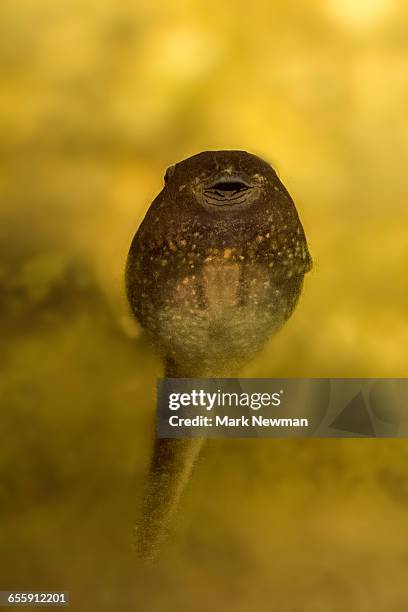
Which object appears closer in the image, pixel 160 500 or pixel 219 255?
pixel 219 255

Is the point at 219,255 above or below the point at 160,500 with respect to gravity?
above

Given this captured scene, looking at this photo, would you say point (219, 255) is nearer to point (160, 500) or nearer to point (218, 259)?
point (218, 259)

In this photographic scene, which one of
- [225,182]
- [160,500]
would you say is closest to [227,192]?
[225,182]

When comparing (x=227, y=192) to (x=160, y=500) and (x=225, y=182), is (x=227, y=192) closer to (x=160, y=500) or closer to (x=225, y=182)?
(x=225, y=182)

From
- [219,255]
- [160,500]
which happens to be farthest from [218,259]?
[160,500]

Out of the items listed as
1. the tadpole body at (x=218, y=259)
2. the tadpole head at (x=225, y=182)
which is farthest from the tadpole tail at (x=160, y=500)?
the tadpole head at (x=225, y=182)

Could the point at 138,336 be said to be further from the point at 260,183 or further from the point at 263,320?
the point at 260,183

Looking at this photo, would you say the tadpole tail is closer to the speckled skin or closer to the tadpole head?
the speckled skin

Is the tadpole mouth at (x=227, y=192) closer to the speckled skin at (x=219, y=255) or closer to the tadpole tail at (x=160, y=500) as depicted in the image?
the speckled skin at (x=219, y=255)
